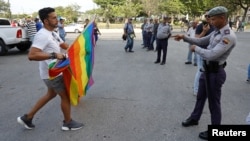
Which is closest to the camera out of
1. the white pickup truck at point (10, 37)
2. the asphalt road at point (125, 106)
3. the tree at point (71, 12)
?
the asphalt road at point (125, 106)

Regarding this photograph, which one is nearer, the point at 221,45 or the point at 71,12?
the point at 221,45

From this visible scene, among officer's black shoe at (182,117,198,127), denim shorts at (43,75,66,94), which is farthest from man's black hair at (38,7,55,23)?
officer's black shoe at (182,117,198,127)

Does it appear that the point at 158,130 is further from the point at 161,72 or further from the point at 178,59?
the point at 178,59

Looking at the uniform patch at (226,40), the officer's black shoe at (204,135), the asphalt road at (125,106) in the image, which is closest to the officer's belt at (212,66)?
the uniform patch at (226,40)

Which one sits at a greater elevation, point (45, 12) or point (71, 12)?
point (45, 12)

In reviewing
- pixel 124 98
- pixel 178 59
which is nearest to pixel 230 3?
pixel 178 59

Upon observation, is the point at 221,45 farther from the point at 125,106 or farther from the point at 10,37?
the point at 10,37

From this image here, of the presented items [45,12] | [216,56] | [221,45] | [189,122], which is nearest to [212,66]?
[216,56]

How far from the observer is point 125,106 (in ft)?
19.0

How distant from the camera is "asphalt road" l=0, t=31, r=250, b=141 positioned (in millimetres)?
4504

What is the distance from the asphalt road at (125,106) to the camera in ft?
14.8

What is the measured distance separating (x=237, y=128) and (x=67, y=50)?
245cm

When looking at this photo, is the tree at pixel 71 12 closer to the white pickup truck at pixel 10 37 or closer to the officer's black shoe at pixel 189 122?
the white pickup truck at pixel 10 37

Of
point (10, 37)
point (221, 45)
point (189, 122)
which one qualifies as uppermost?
point (221, 45)
